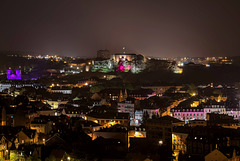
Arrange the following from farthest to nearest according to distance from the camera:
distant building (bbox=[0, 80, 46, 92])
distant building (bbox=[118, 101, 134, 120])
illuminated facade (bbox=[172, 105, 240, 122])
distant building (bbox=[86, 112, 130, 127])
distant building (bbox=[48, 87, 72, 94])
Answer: distant building (bbox=[0, 80, 46, 92]) < distant building (bbox=[48, 87, 72, 94]) < distant building (bbox=[118, 101, 134, 120]) < illuminated facade (bbox=[172, 105, 240, 122]) < distant building (bbox=[86, 112, 130, 127])

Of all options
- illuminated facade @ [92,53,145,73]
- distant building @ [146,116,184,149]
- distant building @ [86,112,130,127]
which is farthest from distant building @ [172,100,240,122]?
illuminated facade @ [92,53,145,73]

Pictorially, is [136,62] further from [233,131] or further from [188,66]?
[233,131]

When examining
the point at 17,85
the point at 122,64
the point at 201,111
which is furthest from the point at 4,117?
the point at 122,64

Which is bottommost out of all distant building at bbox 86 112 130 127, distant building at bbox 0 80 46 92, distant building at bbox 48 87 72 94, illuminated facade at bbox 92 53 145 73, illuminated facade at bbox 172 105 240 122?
illuminated facade at bbox 172 105 240 122

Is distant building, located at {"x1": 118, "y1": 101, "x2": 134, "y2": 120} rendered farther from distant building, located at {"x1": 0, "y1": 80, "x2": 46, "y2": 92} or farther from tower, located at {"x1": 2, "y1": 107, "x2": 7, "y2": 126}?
distant building, located at {"x1": 0, "y1": 80, "x2": 46, "y2": 92}

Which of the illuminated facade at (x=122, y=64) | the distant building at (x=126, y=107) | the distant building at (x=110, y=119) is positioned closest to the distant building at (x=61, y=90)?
the distant building at (x=126, y=107)

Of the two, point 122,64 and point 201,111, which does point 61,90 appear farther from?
point 201,111

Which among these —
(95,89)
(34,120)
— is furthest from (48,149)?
(95,89)

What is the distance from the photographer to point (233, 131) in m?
31.1

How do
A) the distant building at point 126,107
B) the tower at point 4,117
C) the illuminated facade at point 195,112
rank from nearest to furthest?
the tower at point 4,117
the illuminated facade at point 195,112
the distant building at point 126,107

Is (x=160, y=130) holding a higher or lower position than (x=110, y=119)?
lower

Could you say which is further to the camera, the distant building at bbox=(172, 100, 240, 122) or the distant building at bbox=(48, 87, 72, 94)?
the distant building at bbox=(48, 87, 72, 94)

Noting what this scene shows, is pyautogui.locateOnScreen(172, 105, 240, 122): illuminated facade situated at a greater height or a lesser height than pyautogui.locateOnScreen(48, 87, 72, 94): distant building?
lesser

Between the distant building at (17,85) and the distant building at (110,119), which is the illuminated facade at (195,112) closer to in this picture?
the distant building at (110,119)
